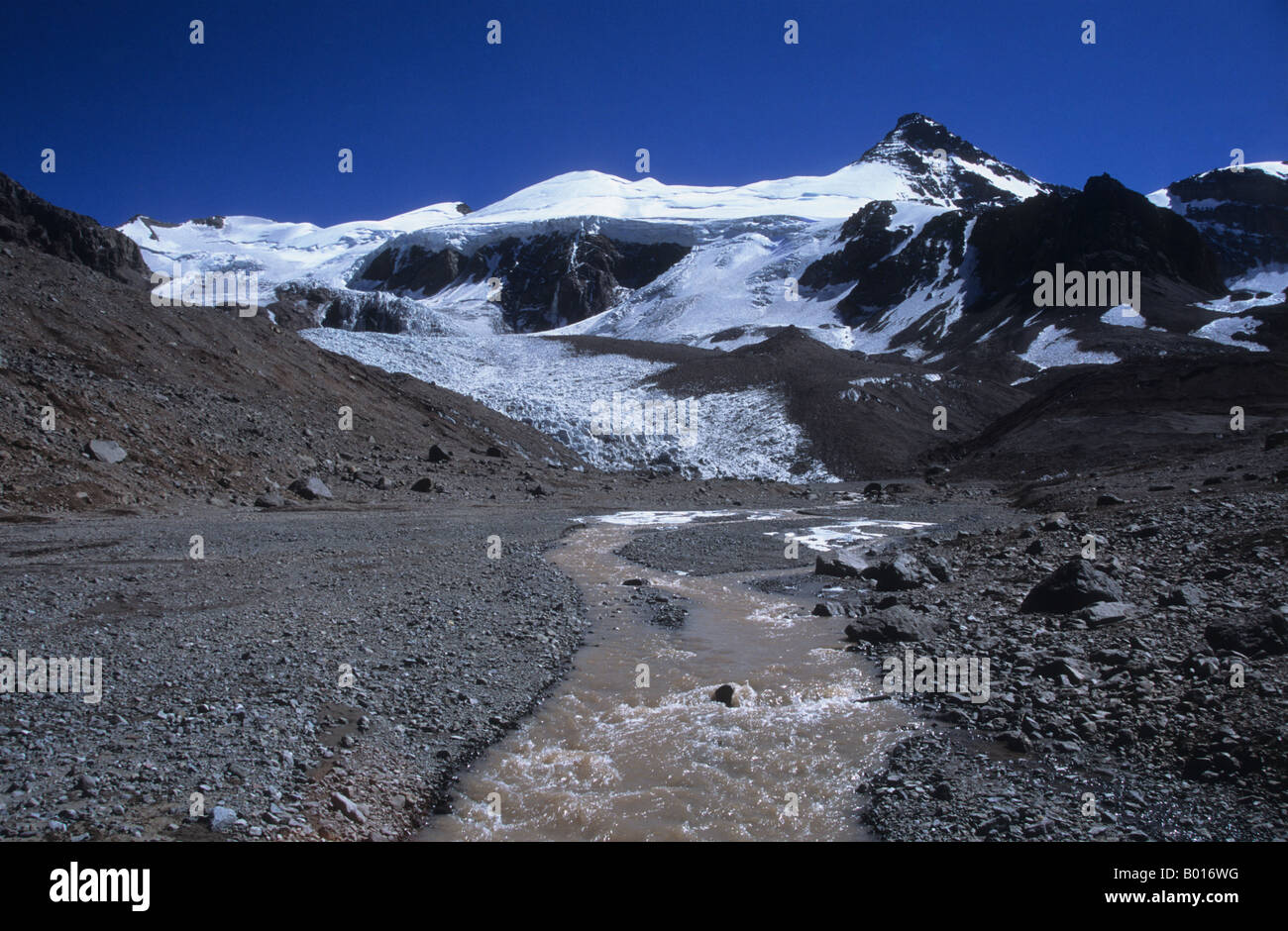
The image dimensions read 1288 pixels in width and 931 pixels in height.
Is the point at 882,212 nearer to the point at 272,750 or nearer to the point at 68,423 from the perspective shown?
the point at 68,423

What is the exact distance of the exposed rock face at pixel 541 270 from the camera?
163 metres

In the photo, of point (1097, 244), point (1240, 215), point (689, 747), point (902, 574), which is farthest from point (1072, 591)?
point (1240, 215)

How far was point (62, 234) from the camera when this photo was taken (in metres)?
97.3

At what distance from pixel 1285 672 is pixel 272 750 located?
9.45 m

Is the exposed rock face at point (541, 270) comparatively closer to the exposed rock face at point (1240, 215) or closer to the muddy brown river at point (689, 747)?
the exposed rock face at point (1240, 215)

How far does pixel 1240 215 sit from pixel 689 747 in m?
217

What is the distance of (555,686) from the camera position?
31.2 feet

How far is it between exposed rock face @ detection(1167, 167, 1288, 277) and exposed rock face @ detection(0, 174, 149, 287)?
190 meters

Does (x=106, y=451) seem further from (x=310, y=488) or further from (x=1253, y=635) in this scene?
(x=1253, y=635)

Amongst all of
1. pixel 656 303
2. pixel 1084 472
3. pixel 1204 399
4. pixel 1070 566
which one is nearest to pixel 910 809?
pixel 1070 566

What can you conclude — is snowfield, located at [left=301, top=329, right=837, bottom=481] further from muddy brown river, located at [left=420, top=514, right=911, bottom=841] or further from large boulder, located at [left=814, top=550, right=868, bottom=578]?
muddy brown river, located at [left=420, top=514, right=911, bottom=841]

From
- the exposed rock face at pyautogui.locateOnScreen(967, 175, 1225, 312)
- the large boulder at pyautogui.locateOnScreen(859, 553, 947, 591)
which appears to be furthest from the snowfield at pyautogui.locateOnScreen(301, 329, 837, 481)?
the exposed rock face at pyautogui.locateOnScreen(967, 175, 1225, 312)

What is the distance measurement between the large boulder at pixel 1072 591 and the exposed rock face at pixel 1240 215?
178m

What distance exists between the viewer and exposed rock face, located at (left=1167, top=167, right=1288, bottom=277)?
158m
